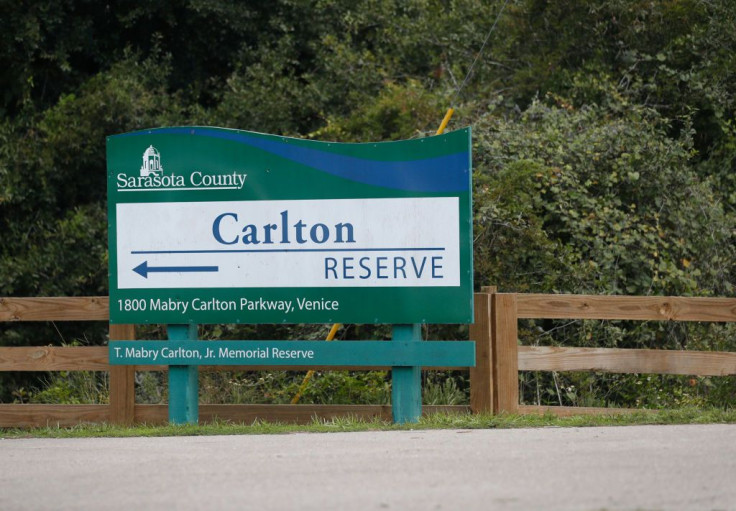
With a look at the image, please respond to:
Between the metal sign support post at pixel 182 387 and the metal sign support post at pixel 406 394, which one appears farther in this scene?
the metal sign support post at pixel 182 387

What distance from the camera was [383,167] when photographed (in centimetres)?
941

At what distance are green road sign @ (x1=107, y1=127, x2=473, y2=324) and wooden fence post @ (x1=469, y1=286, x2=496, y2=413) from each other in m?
0.58

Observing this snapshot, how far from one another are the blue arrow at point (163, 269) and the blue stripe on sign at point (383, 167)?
1.20m

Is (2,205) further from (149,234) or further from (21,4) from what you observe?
(149,234)

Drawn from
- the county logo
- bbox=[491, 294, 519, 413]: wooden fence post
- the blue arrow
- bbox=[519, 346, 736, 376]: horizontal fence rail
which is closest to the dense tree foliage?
→ bbox=[519, 346, 736, 376]: horizontal fence rail

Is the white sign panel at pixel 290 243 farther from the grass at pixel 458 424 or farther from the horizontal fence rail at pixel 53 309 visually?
the grass at pixel 458 424

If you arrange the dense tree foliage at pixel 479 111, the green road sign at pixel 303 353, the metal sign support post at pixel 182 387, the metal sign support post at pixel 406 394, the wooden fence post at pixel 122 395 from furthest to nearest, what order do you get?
the dense tree foliage at pixel 479 111, the wooden fence post at pixel 122 395, the metal sign support post at pixel 182 387, the metal sign support post at pixel 406 394, the green road sign at pixel 303 353

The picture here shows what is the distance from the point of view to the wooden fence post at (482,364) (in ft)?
31.7

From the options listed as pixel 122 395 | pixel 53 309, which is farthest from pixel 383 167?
pixel 53 309

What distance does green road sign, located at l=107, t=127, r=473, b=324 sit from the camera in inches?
366

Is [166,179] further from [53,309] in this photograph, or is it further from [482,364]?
[482,364]

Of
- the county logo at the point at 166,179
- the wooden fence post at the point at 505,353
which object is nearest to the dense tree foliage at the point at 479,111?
the wooden fence post at the point at 505,353

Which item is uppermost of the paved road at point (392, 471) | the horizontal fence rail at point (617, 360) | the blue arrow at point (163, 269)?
the blue arrow at point (163, 269)

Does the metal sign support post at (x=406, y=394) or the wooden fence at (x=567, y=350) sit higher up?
the wooden fence at (x=567, y=350)
